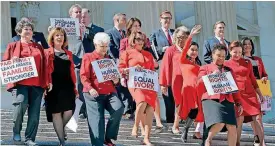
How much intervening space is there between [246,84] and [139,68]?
1.47 m

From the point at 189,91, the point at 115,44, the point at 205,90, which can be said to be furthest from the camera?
the point at 115,44

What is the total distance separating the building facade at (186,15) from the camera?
1619 cm

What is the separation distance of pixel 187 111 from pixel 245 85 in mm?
836

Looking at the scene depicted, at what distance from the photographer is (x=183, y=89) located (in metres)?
10.3

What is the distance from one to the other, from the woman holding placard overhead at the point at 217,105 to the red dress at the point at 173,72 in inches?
41.5

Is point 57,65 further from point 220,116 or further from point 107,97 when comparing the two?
point 220,116

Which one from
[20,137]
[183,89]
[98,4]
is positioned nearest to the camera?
[20,137]

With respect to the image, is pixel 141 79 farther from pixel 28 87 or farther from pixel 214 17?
pixel 214 17

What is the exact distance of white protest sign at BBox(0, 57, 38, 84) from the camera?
888 cm

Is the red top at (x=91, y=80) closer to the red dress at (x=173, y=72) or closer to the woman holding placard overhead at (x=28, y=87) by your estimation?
the woman holding placard overhead at (x=28, y=87)

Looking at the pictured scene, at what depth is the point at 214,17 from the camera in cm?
1830

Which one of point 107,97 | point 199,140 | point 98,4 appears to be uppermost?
point 98,4

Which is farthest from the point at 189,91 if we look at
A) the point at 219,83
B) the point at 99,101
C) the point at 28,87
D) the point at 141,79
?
the point at 28,87

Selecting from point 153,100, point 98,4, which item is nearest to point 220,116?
point 153,100
